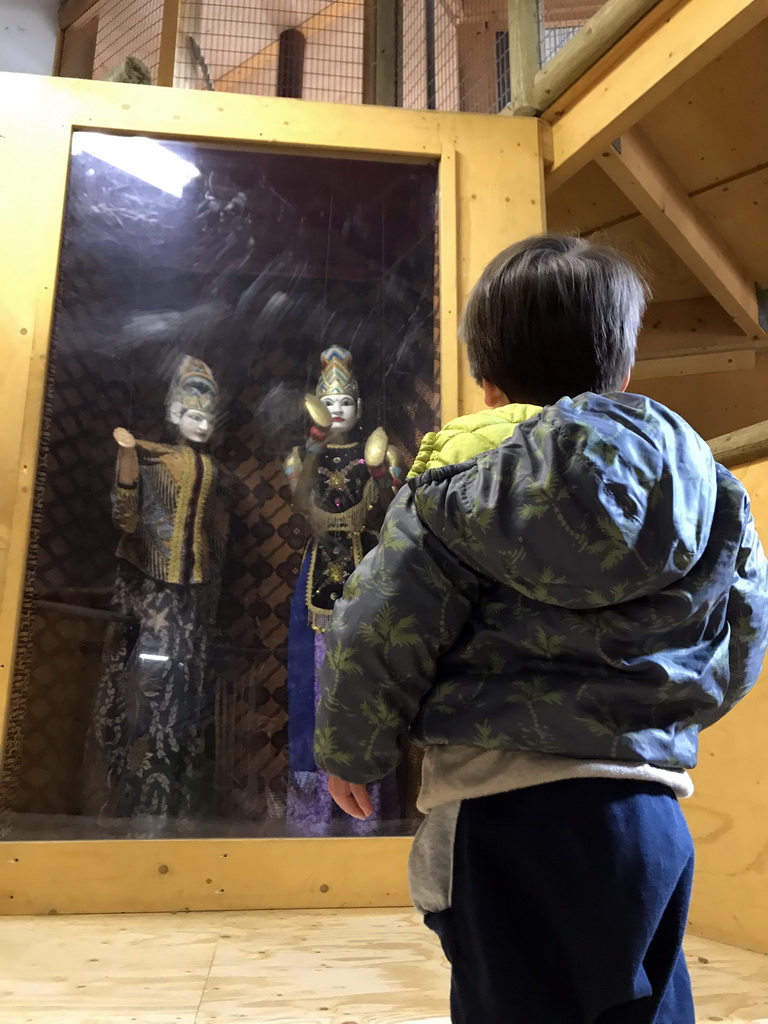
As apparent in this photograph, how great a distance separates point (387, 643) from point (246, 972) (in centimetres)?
90

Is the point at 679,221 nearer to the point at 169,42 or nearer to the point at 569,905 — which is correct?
the point at 169,42

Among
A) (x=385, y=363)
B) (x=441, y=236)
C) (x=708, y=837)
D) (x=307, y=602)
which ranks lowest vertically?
(x=708, y=837)

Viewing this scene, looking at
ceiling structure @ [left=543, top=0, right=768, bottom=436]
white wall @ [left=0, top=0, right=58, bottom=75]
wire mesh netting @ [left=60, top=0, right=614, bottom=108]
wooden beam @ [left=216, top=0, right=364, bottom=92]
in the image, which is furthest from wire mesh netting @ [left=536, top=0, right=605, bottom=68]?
white wall @ [left=0, top=0, right=58, bottom=75]

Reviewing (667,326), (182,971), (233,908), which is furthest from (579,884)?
(667,326)

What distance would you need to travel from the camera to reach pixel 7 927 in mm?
1622

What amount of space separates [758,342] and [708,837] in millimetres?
2358

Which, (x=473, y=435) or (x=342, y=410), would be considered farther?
(x=342, y=410)

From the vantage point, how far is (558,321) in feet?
2.59

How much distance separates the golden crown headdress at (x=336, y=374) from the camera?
225 cm

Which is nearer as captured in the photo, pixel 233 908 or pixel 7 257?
pixel 233 908

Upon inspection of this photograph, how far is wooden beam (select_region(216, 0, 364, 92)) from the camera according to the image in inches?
104

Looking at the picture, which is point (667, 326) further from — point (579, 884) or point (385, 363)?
point (579, 884)

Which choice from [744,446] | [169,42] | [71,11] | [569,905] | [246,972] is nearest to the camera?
[569,905]

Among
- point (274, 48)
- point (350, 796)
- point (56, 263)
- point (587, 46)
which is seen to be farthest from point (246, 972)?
point (274, 48)
